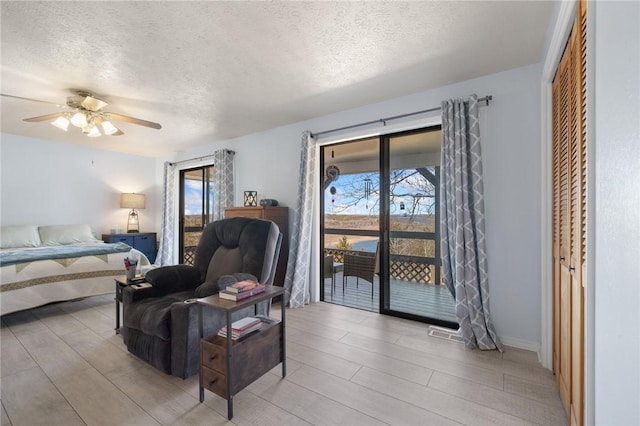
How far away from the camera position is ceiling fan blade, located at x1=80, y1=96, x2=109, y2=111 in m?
2.79

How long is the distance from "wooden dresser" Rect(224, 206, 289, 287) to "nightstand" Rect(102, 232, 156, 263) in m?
2.78

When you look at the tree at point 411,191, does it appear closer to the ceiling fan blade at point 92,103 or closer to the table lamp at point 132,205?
the ceiling fan blade at point 92,103

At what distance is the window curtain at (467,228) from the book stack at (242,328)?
1746 millimetres

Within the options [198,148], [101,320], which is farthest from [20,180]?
[101,320]

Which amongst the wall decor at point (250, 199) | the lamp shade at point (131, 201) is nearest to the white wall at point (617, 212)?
the wall decor at point (250, 199)

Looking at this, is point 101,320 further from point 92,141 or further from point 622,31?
point 622,31

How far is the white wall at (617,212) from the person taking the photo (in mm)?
870

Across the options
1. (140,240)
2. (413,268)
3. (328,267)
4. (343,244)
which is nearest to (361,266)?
(328,267)

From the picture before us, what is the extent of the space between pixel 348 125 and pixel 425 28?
1.58 metres

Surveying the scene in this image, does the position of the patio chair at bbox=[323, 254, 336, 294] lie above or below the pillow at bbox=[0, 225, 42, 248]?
below

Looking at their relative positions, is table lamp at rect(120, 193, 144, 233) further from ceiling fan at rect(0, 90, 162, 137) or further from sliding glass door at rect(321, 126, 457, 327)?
sliding glass door at rect(321, 126, 457, 327)

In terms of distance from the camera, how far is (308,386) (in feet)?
6.14

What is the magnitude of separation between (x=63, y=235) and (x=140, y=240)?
1.21 metres

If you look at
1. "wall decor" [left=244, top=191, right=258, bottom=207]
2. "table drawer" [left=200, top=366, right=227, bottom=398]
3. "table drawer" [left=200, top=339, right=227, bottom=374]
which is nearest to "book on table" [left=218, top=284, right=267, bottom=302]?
"table drawer" [left=200, top=339, right=227, bottom=374]
